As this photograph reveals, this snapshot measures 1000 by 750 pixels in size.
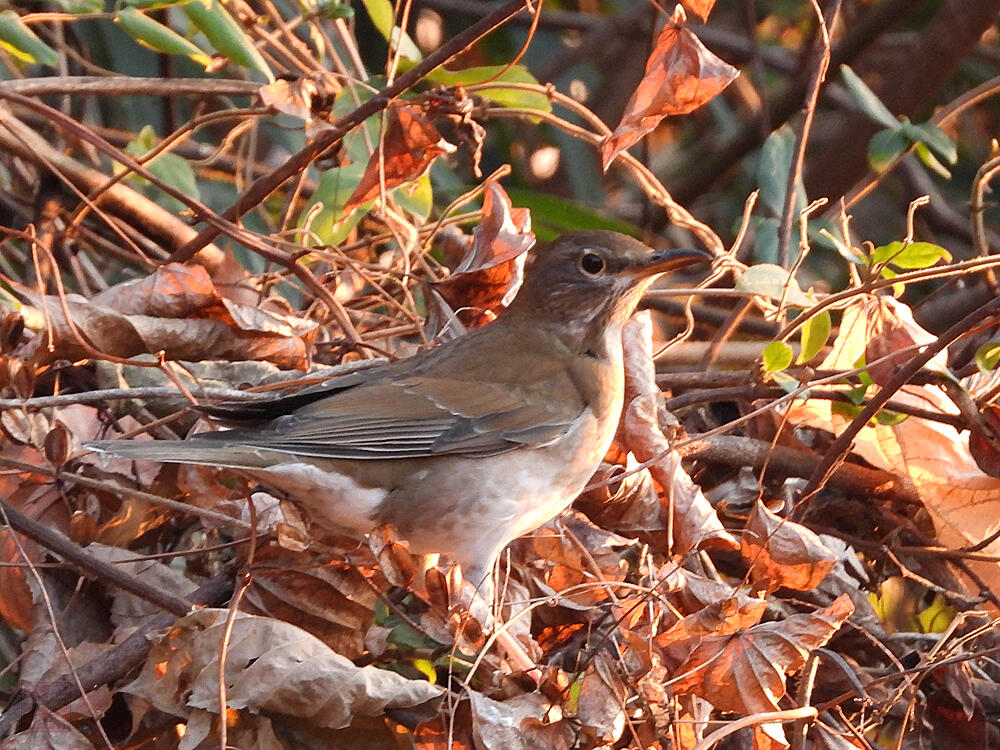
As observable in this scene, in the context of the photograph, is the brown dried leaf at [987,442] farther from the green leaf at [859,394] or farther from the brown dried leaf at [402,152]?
the brown dried leaf at [402,152]

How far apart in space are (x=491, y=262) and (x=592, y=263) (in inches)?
13.1

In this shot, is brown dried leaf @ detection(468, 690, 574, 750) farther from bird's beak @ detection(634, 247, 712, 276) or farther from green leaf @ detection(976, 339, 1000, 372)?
green leaf @ detection(976, 339, 1000, 372)

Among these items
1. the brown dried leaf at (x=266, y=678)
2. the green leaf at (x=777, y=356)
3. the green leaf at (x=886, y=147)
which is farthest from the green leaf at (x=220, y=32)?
the green leaf at (x=886, y=147)

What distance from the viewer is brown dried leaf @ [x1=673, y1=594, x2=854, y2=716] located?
2613mm

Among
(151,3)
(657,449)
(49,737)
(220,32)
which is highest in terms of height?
(151,3)

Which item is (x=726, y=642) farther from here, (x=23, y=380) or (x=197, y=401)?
(x=23, y=380)

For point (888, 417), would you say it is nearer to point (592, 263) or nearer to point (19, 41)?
point (592, 263)

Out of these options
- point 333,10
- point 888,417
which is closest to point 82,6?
point 333,10

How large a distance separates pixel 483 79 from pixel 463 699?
2.02m

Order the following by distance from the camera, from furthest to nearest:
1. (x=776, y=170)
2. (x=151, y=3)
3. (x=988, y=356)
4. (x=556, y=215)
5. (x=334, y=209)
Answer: (x=556, y=215) < (x=776, y=170) < (x=334, y=209) < (x=151, y=3) < (x=988, y=356)

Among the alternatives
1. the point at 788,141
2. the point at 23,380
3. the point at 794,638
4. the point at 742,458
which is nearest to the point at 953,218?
the point at 788,141

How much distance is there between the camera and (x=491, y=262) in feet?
11.7

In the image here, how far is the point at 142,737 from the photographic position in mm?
2793

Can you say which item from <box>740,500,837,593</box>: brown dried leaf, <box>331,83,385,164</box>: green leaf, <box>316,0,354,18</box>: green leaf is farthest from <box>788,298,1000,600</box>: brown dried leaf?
<box>316,0,354,18</box>: green leaf
